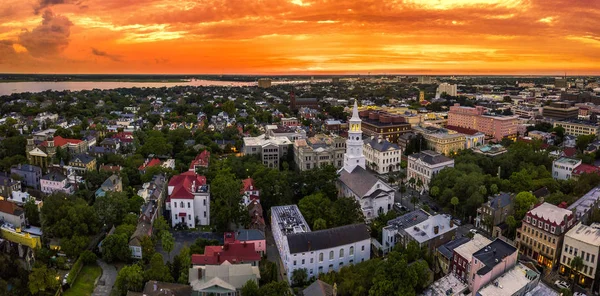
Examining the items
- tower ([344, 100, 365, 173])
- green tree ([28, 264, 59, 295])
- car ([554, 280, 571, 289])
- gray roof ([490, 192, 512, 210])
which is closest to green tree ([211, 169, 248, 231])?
tower ([344, 100, 365, 173])

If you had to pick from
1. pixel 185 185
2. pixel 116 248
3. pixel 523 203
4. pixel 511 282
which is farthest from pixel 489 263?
pixel 185 185

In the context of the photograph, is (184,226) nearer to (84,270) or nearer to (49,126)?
(84,270)

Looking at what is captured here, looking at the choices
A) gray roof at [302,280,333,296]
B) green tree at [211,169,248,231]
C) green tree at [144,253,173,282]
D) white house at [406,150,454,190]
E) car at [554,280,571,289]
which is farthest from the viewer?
white house at [406,150,454,190]

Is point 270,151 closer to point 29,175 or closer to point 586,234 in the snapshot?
point 29,175

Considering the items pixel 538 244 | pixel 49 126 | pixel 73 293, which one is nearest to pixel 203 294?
pixel 73 293

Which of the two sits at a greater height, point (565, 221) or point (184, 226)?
point (565, 221)

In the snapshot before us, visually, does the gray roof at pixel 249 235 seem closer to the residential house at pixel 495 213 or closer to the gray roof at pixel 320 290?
the gray roof at pixel 320 290

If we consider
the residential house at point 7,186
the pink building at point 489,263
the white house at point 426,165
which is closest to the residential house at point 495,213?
the pink building at point 489,263

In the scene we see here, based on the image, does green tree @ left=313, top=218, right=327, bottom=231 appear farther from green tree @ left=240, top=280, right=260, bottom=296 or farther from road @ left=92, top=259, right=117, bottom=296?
road @ left=92, top=259, right=117, bottom=296
